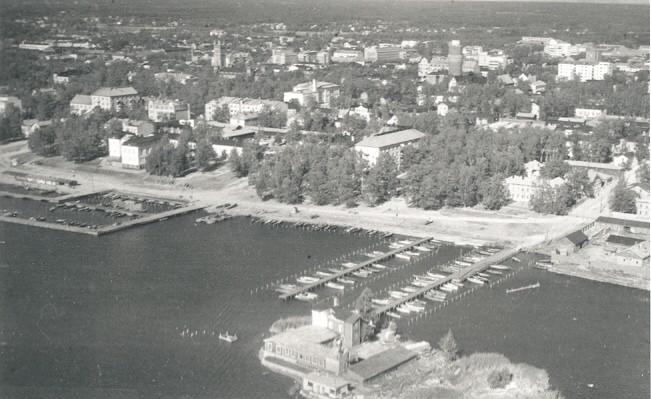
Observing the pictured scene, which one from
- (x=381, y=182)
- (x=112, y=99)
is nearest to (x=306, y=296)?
(x=381, y=182)

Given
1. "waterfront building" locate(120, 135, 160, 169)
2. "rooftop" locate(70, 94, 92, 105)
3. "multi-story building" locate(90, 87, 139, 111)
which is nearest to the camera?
"waterfront building" locate(120, 135, 160, 169)

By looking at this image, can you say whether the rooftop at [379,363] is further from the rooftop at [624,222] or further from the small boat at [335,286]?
the rooftop at [624,222]

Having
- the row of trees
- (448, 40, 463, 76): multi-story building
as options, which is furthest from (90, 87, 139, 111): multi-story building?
(448, 40, 463, 76): multi-story building

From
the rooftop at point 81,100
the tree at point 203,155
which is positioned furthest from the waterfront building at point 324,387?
the rooftop at point 81,100

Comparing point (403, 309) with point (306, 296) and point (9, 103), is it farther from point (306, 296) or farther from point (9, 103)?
point (9, 103)

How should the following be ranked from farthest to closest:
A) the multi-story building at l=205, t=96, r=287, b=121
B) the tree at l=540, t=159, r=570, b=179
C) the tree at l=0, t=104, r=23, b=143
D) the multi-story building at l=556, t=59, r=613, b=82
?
the multi-story building at l=556, t=59, r=613, b=82 → the multi-story building at l=205, t=96, r=287, b=121 → the tree at l=0, t=104, r=23, b=143 → the tree at l=540, t=159, r=570, b=179

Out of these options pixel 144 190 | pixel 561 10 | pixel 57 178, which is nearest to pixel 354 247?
pixel 144 190

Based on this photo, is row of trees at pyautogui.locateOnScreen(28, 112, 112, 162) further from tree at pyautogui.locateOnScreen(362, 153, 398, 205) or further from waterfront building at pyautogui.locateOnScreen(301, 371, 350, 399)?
waterfront building at pyautogui.locateOnScreen(301, 371, 350, 399)
